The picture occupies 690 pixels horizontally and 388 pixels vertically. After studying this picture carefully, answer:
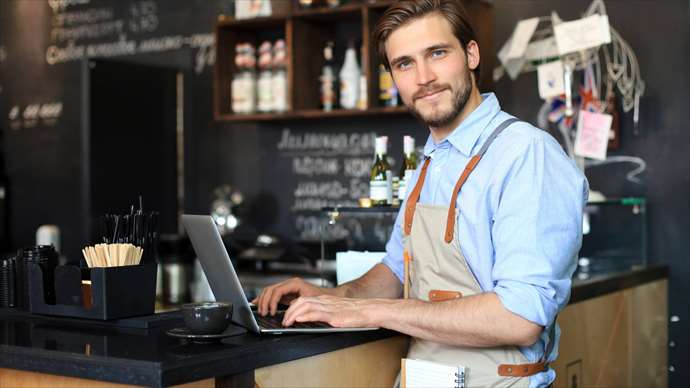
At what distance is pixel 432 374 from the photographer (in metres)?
1.95

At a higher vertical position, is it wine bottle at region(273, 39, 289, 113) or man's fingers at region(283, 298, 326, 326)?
wine bottle at region(273, 39, 289, 113)

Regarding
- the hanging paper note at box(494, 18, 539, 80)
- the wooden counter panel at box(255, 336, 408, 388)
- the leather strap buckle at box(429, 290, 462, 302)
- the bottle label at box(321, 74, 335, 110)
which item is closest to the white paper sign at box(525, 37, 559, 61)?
the hanging paper note at box(494, 18, 539, 80)

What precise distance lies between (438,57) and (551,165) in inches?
14.6

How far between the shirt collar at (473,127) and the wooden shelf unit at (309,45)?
177 centimetres

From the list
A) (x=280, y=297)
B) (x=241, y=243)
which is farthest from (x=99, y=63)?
(x=280, y=297)

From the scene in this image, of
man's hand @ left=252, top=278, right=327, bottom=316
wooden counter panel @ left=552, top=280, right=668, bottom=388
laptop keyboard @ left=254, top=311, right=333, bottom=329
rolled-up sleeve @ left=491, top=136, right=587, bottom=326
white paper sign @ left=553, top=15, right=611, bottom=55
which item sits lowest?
wooden counter panel @ left=552, top=280, right=668, bottom=388

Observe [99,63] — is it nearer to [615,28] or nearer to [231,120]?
[231,120]

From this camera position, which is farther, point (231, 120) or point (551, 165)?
point (231, 120)

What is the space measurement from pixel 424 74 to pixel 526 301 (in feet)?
1.81

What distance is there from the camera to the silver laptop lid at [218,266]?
6.18 ft

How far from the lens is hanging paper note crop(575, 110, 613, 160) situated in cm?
353

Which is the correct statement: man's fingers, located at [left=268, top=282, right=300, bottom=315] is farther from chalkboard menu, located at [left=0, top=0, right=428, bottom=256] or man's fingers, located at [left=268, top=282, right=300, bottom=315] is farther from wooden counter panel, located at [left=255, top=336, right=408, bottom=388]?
chalkboard menu, located at [left=0, top=0, right=428, bottom=256]

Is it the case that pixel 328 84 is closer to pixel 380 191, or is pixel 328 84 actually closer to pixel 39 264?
pixel 380 191

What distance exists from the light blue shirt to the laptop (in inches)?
11.6
